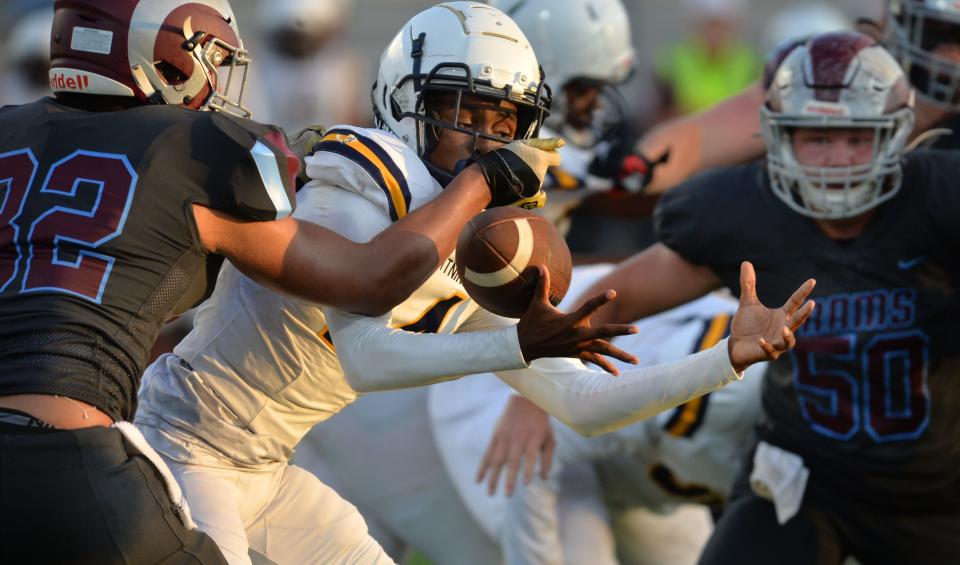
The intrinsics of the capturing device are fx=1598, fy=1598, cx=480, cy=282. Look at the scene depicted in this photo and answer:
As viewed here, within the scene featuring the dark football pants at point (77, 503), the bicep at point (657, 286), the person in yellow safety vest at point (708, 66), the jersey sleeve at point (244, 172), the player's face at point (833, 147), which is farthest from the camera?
the person in yellow safety vest at point (708, 66)

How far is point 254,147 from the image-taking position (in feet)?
9.37

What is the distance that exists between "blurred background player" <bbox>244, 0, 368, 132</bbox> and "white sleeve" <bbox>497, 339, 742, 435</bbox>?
4.73m

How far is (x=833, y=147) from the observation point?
163 inches

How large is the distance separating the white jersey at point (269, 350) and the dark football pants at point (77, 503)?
22.0 inches

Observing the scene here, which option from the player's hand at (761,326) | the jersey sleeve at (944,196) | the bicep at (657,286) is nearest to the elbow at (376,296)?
the player's hand at (761,326)

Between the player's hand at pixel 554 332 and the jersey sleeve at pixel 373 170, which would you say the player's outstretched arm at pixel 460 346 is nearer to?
the player's hand at pixel 554 332

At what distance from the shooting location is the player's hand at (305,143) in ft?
10.7

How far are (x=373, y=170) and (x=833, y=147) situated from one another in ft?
5.06

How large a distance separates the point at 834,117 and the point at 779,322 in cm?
136

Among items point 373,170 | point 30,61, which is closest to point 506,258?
point 373,170

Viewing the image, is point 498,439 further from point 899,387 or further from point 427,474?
point 899,387

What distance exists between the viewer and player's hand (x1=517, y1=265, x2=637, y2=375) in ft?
9.23

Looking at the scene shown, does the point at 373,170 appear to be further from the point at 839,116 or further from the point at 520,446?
the point at 520,446

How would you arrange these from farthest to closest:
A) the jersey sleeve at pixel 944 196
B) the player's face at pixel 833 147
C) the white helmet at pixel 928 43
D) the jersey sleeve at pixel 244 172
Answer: the white helmet at pixel 928 43, the player's face at pixel 833 147, the jersey sleeve at pixel 944 196, the jersey sleeve at pixel 244 172
